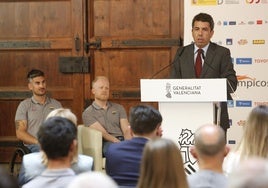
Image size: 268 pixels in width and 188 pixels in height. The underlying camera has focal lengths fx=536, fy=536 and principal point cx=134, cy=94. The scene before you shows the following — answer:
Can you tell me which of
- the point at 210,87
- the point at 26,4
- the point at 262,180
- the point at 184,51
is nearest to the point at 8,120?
the point at 26,4

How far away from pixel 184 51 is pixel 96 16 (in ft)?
5.87

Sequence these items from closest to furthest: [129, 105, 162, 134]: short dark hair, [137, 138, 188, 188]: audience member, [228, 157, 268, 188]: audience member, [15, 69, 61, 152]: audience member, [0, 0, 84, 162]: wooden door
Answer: [228, 157, 268, 188]: audience member, [137, 138, 188, 188]: audience member, [129, 105, 162, 134]: short dark hair, [15, 69, 61, 152]: audience member, [0, 0, 84, 162]: wooden door

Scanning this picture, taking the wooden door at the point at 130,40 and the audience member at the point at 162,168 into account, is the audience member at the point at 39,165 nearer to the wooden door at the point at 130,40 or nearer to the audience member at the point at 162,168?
the audience member at the point at 162,168

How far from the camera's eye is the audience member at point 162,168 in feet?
7.10

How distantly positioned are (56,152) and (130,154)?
2.07ft

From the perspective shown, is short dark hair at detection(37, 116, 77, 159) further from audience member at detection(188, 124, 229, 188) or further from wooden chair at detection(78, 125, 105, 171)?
wooden chair at detection(78, 125, 105, 171)

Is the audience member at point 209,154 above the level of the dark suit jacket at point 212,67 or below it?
below

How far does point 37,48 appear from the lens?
659cm

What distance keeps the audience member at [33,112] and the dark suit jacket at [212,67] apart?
1445mm

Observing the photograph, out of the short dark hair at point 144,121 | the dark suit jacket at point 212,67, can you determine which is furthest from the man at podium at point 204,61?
the short dark hair at point 144,121

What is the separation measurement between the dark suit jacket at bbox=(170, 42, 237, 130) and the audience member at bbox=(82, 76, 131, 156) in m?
0.82

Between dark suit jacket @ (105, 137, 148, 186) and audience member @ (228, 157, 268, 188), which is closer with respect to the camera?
audience member @ (228, 157, 268, 188)

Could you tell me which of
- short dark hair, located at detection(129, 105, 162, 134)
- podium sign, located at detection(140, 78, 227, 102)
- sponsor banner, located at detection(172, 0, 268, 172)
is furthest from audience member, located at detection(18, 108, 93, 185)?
sponsor banner, located at detection(172, 0, 268, 172)

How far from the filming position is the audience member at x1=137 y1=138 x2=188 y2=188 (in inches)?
85.2
